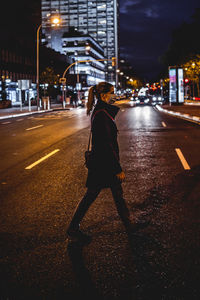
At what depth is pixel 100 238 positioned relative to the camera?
412 centimetres

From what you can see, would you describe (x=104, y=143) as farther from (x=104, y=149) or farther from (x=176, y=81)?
(x=176, y=81)

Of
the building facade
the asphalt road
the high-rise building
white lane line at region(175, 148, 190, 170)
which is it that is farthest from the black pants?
the high-rise building

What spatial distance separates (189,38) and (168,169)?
79.4 m

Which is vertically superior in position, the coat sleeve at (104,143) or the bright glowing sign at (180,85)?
the bright glowing sign at (180,85)

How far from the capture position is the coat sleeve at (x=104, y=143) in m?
3.92

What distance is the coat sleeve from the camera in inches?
154

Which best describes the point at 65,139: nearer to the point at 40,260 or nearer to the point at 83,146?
the point at 83,146

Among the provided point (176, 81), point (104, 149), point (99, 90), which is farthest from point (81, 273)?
point (176, 81)

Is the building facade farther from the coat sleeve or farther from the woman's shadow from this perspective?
the woman's shadow

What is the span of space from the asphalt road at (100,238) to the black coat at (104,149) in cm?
72

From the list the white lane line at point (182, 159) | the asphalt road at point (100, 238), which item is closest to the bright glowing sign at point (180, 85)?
the white lane line at point (182, 159)

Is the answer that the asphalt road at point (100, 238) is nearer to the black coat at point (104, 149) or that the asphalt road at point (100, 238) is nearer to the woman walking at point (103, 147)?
the woman walking at point (103, 147)

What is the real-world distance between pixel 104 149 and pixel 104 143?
0.07 metres

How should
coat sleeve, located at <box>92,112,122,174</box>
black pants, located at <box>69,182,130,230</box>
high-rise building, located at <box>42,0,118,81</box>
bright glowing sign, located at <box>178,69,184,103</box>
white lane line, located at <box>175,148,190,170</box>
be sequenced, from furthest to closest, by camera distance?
high-rise building, located at <box>42,0,118,81</box>, bright glowing sign, located at <box>178,69,184,103</box>, white lane line, located at <box>175,148,190,170</box>, black pants, located at <box>69,182,130,230</box>, coat sleeve, located at <box>92,112,122,174</box>
